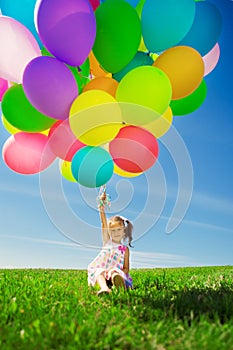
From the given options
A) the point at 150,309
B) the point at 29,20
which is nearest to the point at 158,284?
the point at 150,309

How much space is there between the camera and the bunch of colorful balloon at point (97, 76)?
10.1ft

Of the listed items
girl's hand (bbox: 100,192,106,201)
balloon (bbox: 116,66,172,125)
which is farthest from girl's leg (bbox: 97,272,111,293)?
balloon (bbox: 116,66,172,125)

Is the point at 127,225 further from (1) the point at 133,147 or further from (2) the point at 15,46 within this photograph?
(2) the point at 15,46

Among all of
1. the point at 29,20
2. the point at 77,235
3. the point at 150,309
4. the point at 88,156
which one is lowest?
the point at 150,309

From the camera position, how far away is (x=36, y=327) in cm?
211

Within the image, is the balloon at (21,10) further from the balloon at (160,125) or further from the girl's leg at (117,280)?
the girl's leg at (117,280)

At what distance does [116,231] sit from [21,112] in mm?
1369

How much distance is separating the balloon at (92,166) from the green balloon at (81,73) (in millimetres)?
504

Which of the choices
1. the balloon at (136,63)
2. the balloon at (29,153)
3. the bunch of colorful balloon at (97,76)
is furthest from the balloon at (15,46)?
the balloon at (136,63)

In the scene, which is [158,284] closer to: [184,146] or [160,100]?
[184,146]

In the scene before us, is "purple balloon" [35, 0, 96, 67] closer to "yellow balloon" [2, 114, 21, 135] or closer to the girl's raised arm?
"yellow balloon" [2, 114, 21, 135]

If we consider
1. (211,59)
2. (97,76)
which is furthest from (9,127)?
(211,59)

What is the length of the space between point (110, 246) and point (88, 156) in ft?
3.16

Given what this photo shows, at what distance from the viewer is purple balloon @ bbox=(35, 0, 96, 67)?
3049mm
